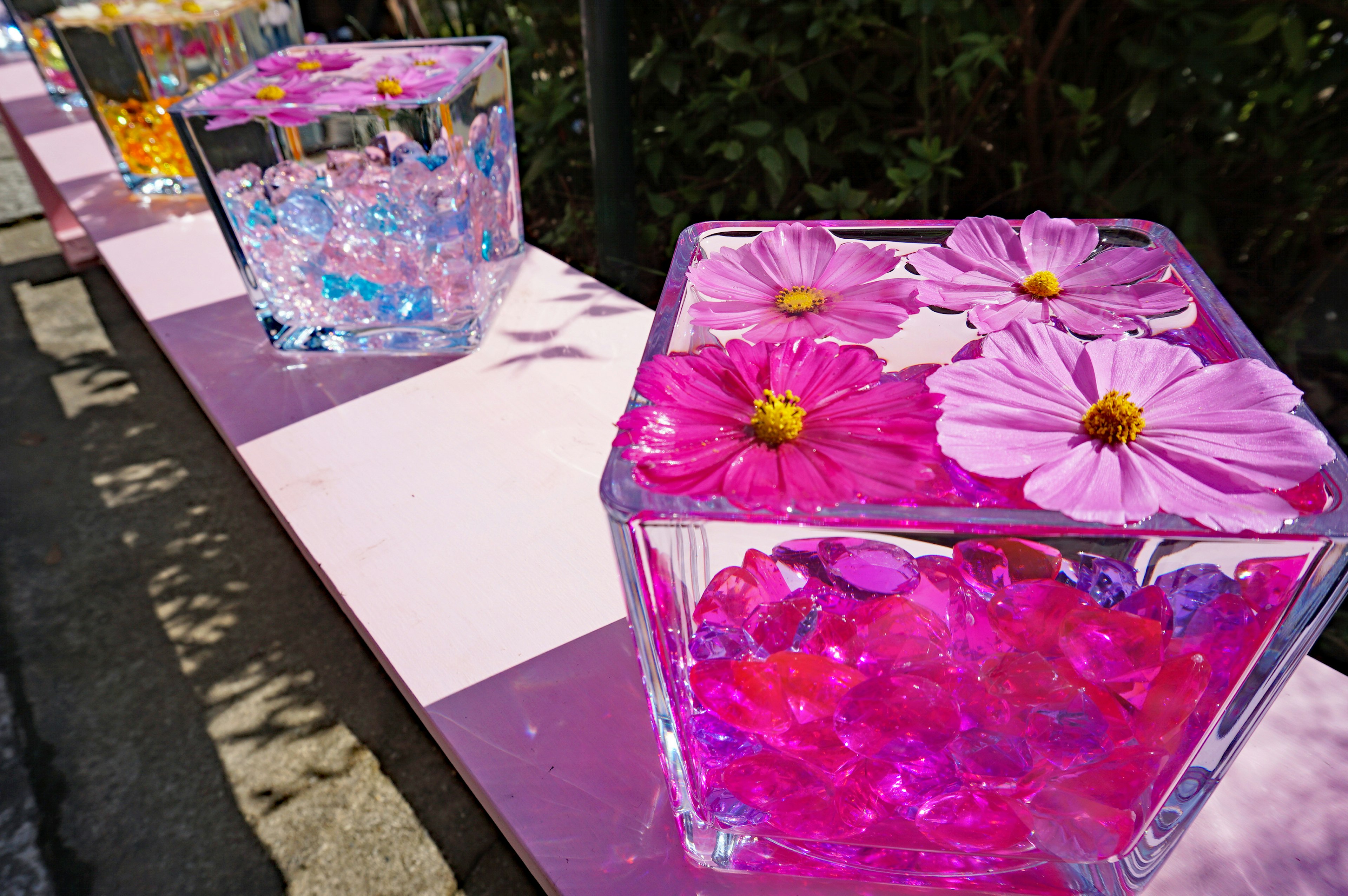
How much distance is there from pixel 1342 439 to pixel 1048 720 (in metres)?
1.39

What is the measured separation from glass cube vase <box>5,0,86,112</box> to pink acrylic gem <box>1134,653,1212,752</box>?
2.13 m

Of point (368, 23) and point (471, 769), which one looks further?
point (368, 23)

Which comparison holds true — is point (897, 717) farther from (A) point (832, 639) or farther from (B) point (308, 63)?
(B) point (308, 63)

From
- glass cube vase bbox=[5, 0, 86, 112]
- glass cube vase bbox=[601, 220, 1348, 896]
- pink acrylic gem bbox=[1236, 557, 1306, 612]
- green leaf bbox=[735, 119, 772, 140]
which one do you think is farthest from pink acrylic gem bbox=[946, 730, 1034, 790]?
glass cube vase bbox=[5, 0, 86, 112]

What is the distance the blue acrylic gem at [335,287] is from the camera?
0.88 m

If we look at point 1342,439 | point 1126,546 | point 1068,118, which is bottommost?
point 1342,439

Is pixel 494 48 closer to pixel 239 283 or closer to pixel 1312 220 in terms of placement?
pixel 239 283

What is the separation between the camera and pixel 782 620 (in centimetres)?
38

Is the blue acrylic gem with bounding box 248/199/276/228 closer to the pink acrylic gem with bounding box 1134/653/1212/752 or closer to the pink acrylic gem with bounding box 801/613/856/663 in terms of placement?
the pink acrylic gem with bounding box 801/613/856/663

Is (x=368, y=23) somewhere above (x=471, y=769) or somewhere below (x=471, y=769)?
above

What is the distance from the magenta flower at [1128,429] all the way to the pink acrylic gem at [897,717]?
102 mm

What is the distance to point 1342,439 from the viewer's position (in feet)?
4.60

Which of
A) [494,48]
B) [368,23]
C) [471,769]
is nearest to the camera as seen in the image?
[471,769]

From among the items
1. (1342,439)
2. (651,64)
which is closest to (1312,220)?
(1342,439)
